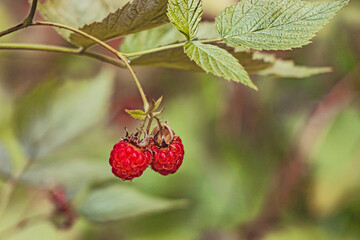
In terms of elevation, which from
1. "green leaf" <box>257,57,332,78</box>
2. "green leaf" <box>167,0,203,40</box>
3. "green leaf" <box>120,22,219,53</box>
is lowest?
"green leaf" <box>167,0,203,40</box>

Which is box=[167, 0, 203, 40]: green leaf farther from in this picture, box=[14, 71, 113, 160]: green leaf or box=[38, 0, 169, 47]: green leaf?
box=[14, 71, 113, 160]: green leaf

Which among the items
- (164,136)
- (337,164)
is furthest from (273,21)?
(337,164)

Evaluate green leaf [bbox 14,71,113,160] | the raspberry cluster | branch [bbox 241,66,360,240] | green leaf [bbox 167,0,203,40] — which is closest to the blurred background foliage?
branch [bbox 241,66,360,240]

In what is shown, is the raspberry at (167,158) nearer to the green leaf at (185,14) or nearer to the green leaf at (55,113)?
the green leaf at (185,14)

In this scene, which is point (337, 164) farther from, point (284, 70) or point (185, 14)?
point (185, 14)

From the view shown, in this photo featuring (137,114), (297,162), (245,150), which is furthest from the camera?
(245,150)

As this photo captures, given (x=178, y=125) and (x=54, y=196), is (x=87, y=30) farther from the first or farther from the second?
(x=178, y=125)

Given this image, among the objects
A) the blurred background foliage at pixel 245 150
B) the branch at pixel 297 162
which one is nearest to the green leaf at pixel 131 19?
the blurred background foliage at pixel 245 150

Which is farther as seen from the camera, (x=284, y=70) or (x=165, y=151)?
(x=284, y=70)
